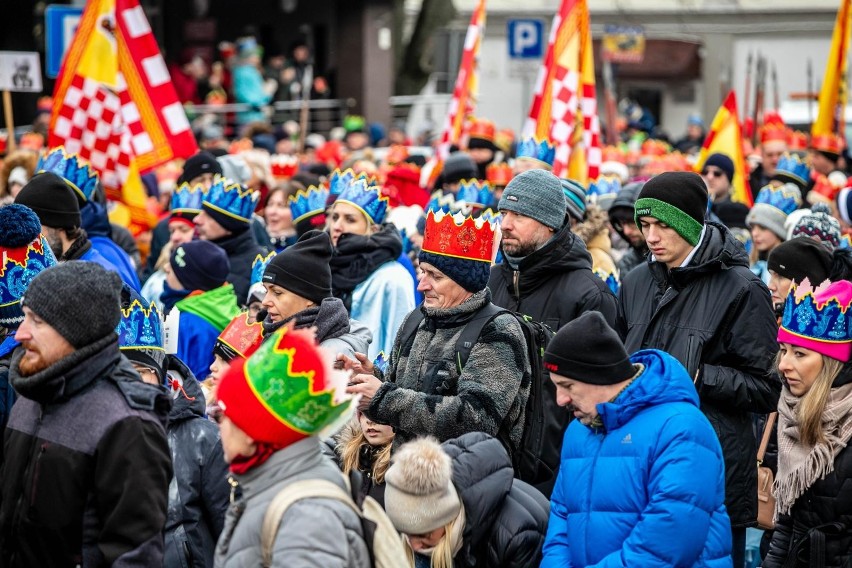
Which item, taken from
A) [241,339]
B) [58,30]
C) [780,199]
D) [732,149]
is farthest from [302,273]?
[58,30]

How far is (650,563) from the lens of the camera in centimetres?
443

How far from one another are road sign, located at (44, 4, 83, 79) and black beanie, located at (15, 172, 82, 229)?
720 cm

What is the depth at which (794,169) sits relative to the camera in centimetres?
1252

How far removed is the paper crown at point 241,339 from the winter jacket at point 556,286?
113 centimetres

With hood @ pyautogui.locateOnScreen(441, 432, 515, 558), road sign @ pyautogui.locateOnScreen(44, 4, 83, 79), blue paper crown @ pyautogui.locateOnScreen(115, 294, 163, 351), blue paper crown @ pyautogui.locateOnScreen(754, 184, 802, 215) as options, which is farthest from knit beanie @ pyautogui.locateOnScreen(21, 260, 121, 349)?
road sign @ pyautogui.locateOnScreen(44, 4, 83, 79)

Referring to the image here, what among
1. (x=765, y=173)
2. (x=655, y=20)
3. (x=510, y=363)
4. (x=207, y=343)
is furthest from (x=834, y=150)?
(x=655, y=20)

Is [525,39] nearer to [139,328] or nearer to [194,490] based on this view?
[139,328]

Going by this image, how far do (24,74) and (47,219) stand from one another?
6487 millimetres

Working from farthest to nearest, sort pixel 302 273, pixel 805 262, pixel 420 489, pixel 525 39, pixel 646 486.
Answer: pixel 525 39 < pixel 805 262 < pixel 302 273 < pixel 646 486 < pixel 420 489

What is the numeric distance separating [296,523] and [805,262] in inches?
153

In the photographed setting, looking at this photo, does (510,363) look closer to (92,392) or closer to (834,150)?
(92,392)

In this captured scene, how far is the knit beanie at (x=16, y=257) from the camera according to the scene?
5.28 meters

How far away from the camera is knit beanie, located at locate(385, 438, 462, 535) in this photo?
14.4ft

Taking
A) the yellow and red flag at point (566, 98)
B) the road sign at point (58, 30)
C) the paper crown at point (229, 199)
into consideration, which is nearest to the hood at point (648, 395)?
the paper crown at point (229, 199)
